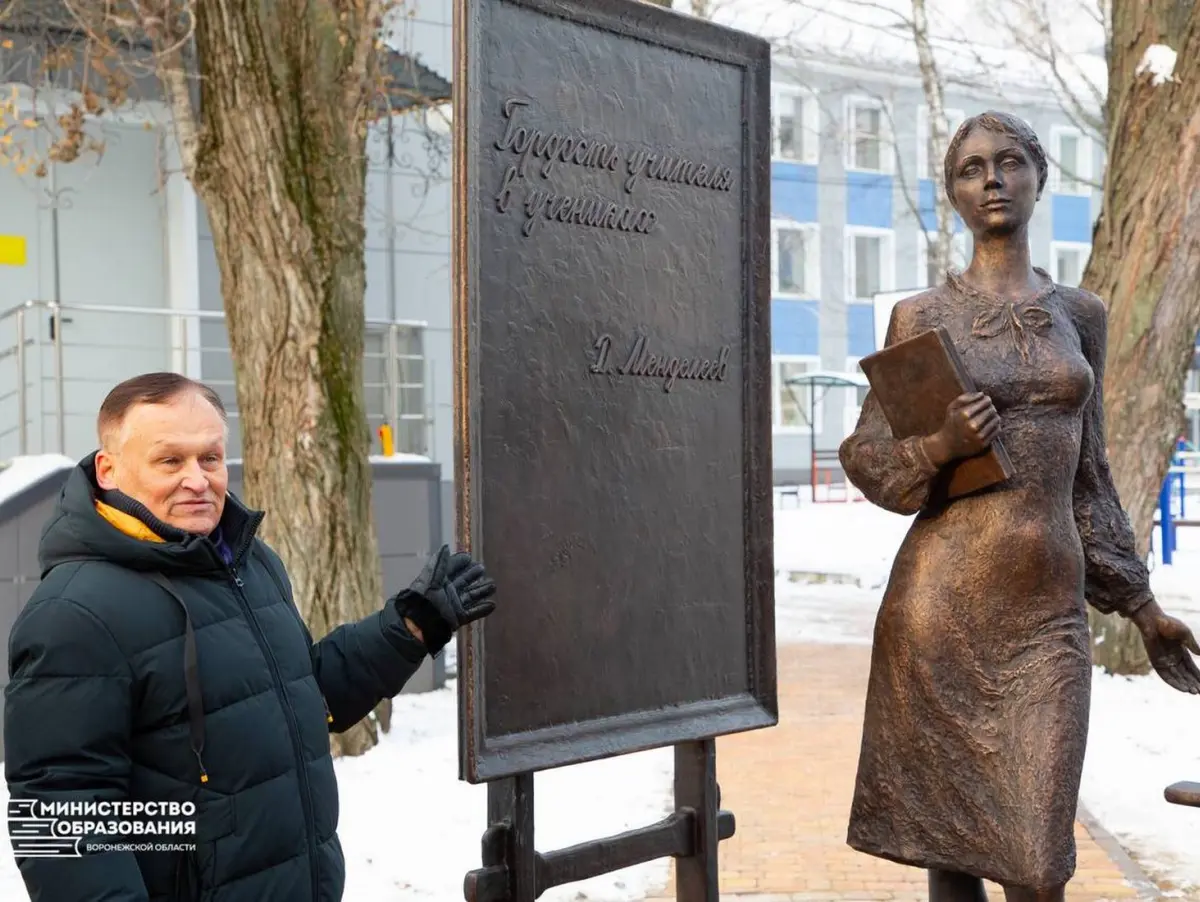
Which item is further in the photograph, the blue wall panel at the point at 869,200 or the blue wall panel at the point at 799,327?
the blue wall panel at the point at 869,200

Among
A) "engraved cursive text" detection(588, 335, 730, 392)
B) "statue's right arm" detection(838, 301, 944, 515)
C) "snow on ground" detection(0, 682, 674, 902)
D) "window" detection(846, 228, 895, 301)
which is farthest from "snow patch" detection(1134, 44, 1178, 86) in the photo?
"window" detection(846, 228, 895, 301)

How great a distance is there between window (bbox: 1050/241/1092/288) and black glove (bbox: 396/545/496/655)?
36.7m

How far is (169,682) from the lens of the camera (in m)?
2.70

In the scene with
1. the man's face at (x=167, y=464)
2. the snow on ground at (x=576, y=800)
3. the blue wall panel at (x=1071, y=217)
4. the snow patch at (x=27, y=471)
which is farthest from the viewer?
the blue wall panel at (x=1071, y=217)

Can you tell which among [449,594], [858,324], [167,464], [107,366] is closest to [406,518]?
[107,366]

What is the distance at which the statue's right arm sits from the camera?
3.73m

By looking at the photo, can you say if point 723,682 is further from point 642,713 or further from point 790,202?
point 790,202

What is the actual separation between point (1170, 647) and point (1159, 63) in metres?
6.96

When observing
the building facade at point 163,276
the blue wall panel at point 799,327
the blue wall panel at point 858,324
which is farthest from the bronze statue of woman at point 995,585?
the blue wall panel at point 858,324

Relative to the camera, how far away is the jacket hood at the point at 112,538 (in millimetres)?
2736

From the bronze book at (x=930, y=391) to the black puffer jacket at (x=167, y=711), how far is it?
157 cm

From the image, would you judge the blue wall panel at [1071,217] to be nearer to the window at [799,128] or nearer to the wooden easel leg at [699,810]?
the window at [799,128]

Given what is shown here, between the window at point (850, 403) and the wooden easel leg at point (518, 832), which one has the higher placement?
the window at point (850, 403)

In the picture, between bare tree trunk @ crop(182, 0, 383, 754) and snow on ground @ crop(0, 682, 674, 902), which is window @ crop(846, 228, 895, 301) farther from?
bare tree trunk @ crop(182, 0, 383, 754)
